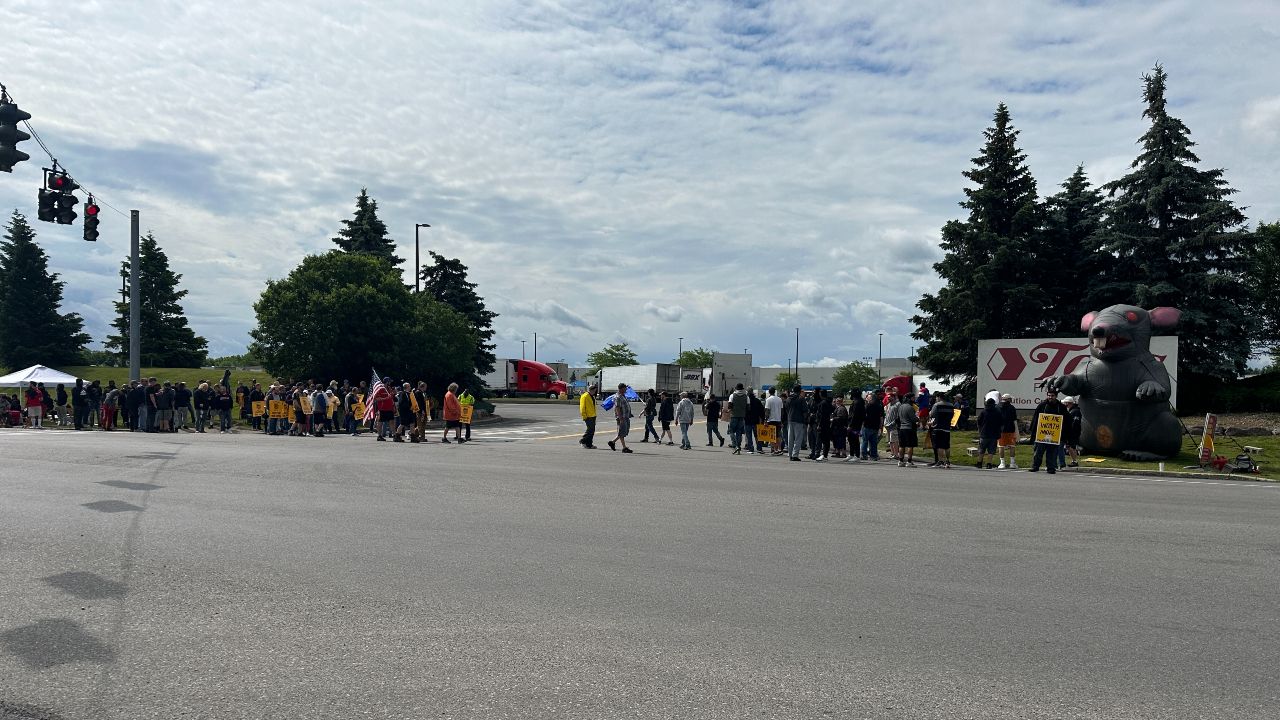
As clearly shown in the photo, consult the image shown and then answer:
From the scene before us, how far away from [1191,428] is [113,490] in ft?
92.0

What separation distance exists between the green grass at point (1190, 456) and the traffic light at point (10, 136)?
20.1m

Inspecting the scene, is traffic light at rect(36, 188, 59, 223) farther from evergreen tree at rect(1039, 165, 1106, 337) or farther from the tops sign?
evergreen tree at rect(1039, 165, 1106, 337)

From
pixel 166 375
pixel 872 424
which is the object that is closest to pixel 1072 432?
pixel 872 424

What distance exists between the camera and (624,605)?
5965 millimetres

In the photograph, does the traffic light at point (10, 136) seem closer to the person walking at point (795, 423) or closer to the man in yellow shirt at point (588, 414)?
the man in yellow shirt at point (588, 414)

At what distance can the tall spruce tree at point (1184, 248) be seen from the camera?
29.5m

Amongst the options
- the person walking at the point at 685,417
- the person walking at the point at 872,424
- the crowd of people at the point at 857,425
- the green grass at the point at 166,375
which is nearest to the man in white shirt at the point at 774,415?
the crowd of people at the point at 857,425

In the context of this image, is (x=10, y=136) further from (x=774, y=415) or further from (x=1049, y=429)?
(x=1049, y=429)

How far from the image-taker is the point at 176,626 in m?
5.42

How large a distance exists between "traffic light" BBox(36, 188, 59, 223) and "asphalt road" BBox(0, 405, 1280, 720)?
9.29 meters

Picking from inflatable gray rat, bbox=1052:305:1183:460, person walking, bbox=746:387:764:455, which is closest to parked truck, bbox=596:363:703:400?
person walking, bbox=746:387:764:455

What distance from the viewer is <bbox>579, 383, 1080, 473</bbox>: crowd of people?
62.5 ft

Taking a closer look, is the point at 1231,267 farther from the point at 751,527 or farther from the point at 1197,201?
the point at 751,527

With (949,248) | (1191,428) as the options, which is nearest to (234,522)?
(1191,428)
